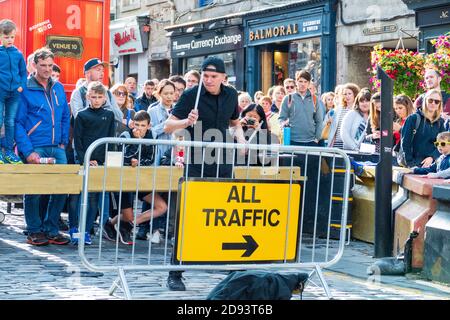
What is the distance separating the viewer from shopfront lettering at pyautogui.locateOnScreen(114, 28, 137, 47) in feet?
112

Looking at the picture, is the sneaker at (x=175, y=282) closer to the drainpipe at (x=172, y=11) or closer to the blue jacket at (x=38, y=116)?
the blue jacket at (x=38, y=116)

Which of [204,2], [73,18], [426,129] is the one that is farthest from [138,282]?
[204,2]

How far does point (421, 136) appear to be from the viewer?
1139 centimetres

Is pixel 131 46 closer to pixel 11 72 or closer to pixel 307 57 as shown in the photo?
pixel 307 57

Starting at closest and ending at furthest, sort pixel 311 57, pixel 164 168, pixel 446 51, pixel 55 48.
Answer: pixel 164 168 → pixel 446 51 → pixel 55 48 → pixel 311 57

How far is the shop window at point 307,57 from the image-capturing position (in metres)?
24.0

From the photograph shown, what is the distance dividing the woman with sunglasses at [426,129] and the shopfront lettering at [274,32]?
45.0 feet

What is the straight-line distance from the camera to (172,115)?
28.3 ft

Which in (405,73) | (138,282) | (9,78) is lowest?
(138,282)

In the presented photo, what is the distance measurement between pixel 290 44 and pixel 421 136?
14763 millimetres

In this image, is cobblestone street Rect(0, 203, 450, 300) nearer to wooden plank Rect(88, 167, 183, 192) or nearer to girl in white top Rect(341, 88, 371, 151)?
wooden plank Rect(88, 167, 183, 192)
